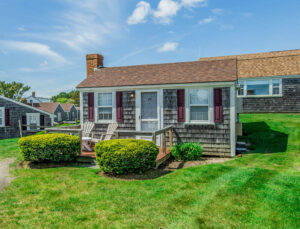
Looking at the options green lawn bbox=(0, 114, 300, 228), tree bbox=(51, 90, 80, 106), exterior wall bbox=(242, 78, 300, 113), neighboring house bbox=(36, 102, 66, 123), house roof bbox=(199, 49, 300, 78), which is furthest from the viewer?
tree bbox=(51, 90, 80, 106)

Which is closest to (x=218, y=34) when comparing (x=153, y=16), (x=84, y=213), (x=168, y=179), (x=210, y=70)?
(x=153, y=16)

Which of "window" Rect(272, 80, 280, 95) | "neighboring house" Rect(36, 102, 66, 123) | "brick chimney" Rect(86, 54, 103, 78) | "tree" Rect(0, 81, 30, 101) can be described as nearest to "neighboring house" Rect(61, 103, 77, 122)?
"neighboring house" Rect(36, 102, 66, 123)

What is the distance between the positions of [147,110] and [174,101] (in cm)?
125

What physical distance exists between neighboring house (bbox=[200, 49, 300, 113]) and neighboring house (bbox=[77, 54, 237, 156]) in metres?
9.34

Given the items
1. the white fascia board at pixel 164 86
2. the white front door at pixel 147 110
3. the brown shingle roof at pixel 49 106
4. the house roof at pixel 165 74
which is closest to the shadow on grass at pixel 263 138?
the white fascia board at pixel 164 86

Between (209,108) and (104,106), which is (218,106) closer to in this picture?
(209,108)

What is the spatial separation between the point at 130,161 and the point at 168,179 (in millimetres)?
1091

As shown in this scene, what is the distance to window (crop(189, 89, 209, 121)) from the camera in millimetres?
8977

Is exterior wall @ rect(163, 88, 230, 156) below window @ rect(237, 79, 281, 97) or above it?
below

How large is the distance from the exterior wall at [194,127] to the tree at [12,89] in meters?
57.7

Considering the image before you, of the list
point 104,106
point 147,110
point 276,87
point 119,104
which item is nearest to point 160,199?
point 147,110

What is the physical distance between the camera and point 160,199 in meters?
4.58

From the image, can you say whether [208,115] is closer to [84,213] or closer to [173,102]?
[173,102]

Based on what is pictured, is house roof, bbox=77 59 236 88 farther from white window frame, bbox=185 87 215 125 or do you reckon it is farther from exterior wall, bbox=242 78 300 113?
exterior wall, bbox=242 78 300 113
